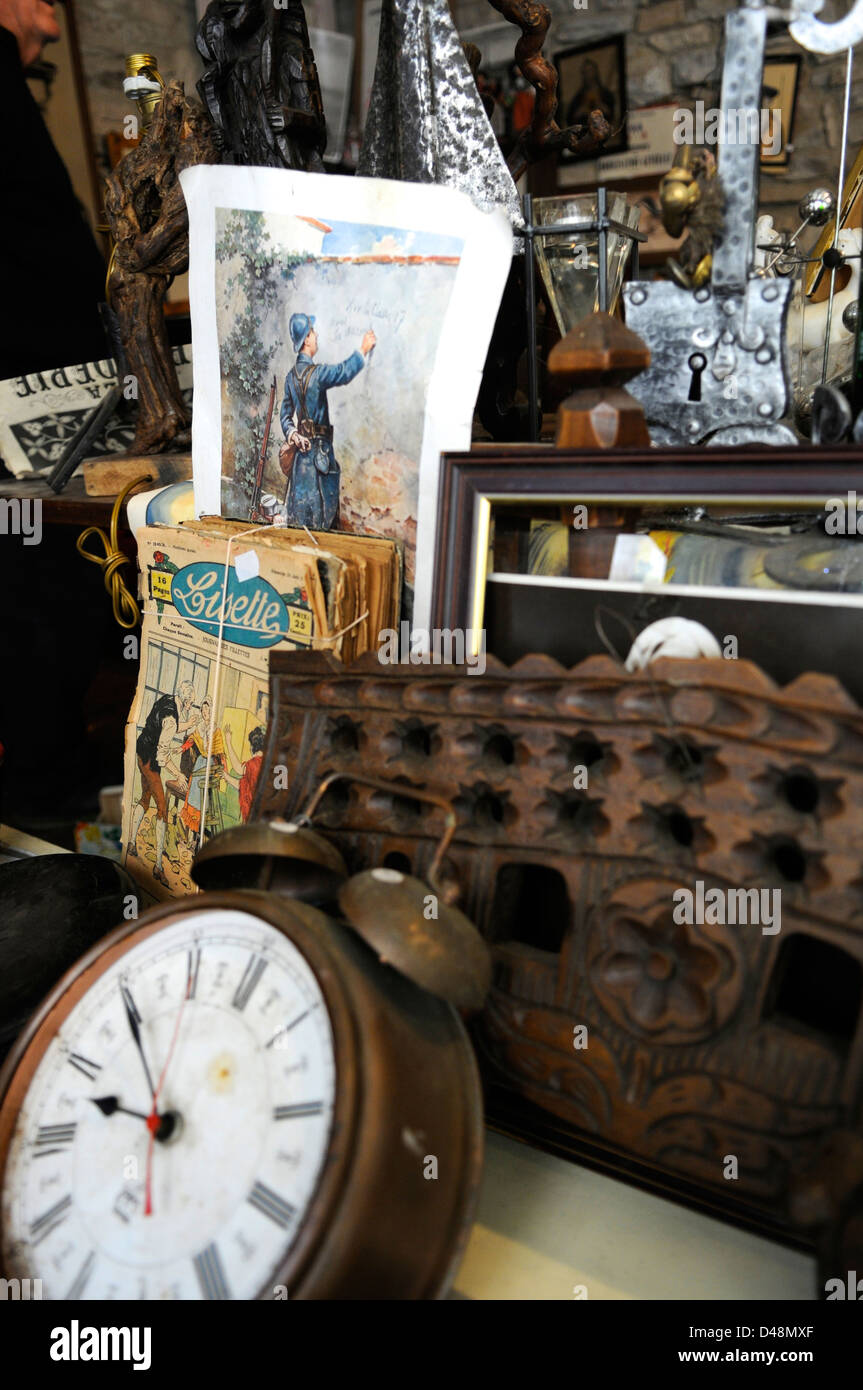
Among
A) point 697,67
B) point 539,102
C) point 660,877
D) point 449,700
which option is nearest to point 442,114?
point 539,102

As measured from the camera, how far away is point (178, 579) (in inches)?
42.2

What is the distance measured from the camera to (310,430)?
3.48ft

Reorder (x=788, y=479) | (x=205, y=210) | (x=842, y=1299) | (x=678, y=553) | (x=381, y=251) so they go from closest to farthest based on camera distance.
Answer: (x=842, y=1299), (x=788, y=479), (x=678, y=553), (x=381, y=251), (x=205, y=210)

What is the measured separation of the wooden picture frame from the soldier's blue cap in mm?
269

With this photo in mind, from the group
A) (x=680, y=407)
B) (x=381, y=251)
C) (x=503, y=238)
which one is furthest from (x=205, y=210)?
(x=680, y=407)

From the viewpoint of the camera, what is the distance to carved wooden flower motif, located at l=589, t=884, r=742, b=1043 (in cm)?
64

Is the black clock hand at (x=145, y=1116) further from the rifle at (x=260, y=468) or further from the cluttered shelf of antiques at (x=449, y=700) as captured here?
the rifle at (x=260, y=468)

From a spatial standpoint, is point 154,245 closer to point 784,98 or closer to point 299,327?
point 299,327

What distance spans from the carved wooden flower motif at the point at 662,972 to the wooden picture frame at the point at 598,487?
27 centimetres

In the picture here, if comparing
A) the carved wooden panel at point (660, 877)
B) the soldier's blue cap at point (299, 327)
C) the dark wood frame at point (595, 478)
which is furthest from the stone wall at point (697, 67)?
the carved wooden panel at point (660, 877)

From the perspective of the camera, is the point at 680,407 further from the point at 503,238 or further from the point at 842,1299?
the point at 842,1299

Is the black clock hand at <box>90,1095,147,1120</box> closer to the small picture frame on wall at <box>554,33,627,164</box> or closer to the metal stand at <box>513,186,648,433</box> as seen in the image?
the metal stand at <box>513,186,648,433</box>

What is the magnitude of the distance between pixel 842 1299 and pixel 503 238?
88 cm
